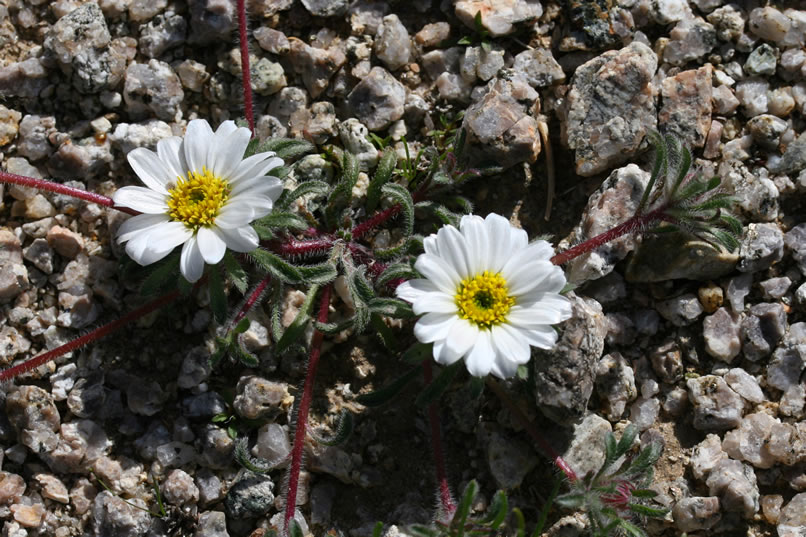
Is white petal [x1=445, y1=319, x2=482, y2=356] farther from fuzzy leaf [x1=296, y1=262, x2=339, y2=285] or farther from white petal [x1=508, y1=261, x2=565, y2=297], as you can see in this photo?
fuzzy leaf [x1=296, y1=262, x2=339, y2=285]

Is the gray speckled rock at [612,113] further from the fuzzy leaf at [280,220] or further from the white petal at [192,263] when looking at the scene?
the white petal at [192,263]

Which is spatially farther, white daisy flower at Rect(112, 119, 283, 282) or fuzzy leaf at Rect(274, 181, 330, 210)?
fuzzy leaf at Rect(274, 181, 330, 210)

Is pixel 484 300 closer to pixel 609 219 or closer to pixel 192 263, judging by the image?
pixel 609 219

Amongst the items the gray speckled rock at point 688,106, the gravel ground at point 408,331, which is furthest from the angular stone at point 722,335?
Result: the gray speckled rock at point 688,106

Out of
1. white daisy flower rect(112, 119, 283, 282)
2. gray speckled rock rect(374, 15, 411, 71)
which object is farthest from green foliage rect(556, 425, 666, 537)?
gray speckled rock rect(374, 15, 411, 71)

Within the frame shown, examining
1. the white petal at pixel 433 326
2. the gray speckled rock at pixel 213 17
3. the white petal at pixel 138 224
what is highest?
the gray speckled rock at pixel 213 17

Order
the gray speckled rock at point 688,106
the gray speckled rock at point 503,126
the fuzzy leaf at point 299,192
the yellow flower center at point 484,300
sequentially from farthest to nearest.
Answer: the gray speckled rock at point 688,106
the gray speckled rock at point 503,126
the fuzzy leaf at point 299,192
the yellow flower center at point 484,300

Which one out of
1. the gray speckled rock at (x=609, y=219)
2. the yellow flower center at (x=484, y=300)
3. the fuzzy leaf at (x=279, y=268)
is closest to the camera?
the yellow flower center at (x=484, y=300)
